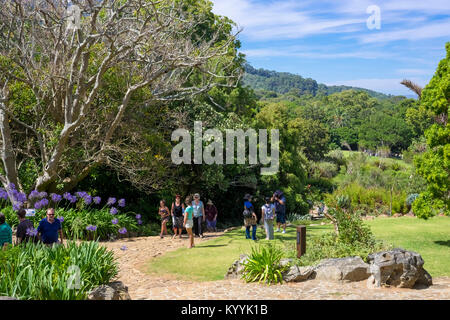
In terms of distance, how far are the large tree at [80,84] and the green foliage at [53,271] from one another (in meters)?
6.63

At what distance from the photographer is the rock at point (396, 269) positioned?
271 inches

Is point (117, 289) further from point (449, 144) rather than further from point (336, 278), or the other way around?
point (449, 144)

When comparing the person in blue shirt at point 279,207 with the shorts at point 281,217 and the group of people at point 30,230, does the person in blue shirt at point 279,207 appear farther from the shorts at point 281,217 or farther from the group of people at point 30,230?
the group of people at point 30,230

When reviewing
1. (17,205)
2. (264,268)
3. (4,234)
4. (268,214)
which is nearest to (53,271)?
(4,234)

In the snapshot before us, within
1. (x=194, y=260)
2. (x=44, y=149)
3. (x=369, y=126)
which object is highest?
(x=369, y=126)

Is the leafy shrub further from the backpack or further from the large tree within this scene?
the large tree

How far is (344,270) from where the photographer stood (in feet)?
23.7

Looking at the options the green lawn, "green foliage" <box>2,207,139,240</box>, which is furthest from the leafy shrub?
"green foliage" <box>2,207,139,240</box>

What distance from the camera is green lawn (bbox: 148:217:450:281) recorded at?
8.97 m

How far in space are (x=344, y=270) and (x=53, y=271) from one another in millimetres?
4650

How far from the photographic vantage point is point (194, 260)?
9.93 metres

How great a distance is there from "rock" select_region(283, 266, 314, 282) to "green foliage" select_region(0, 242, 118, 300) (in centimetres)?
298
